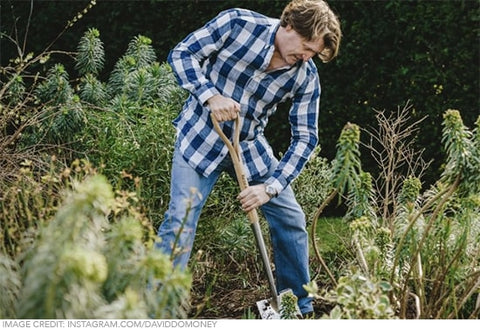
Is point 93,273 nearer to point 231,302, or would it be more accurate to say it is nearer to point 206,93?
point 206,93

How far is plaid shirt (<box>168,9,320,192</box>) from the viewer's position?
11.4 feet

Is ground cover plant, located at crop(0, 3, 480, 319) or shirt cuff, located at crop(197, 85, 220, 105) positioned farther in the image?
shirt cuff, located at crop(197, 85, 220, 105)

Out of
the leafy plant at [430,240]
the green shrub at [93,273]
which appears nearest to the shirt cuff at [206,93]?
the leafy plant at [430,240]

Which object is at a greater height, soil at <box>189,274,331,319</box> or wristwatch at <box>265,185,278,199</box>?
wristwatch at <box>265,185,278,199</box>

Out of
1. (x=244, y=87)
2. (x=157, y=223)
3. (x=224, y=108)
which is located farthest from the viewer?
(x=157, y=223)

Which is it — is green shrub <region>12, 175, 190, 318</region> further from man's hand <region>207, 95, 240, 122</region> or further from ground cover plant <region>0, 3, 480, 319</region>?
man's hand <region>207, 95, 240, 122</region>

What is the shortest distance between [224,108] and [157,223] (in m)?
1.10

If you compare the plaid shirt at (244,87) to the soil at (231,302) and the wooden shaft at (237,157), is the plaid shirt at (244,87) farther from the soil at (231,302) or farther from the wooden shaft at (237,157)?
the soil at (231,302)

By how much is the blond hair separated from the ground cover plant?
51cm

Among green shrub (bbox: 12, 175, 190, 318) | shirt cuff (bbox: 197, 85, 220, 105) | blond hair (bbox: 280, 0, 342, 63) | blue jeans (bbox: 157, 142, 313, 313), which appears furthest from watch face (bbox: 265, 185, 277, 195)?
green shrub (bbox: 12, 175, 190, 318)

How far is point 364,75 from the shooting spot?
5.83 m

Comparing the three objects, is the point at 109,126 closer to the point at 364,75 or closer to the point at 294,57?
the point at 294,57

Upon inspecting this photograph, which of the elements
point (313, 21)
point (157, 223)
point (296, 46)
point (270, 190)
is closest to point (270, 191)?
point (270, 190)

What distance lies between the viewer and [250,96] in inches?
141
